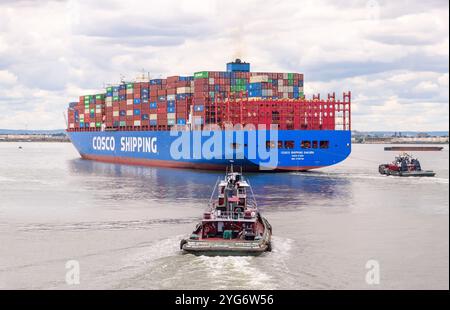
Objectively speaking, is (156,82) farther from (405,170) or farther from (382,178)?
(405,170)

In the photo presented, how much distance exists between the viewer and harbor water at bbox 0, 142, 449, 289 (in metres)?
27.9

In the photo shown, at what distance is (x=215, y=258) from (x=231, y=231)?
2844mm

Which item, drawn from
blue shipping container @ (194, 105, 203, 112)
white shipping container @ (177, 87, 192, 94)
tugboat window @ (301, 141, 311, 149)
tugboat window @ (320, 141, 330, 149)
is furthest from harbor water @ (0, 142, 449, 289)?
white shipping container @ (177, 87, 192, 94)

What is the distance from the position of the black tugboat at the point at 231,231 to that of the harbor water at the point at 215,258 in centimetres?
53

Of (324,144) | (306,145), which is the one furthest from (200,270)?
(324,144)

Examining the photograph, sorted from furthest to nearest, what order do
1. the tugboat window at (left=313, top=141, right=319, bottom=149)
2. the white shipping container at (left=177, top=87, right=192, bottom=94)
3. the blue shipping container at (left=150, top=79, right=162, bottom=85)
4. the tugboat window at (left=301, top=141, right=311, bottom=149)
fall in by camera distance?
the blue shipping container at (left=150, top=79, right=162, bottom=85) → the white shipping container at (left=177, top=87, right=192, bottom=94) → the tugboat window at (left=313, top=141, right=319, bottom=149) → the tugboat window at (left=301, top=141, right=311, bottom=149)

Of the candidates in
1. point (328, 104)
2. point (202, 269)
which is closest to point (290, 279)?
point (202, 269)

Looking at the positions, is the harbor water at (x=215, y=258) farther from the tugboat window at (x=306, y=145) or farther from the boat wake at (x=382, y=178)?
the tugboat window at (x=306, y=145)

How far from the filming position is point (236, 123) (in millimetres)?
79750

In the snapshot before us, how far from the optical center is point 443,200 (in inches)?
2185

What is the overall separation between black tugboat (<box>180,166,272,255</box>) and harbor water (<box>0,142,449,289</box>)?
53cm

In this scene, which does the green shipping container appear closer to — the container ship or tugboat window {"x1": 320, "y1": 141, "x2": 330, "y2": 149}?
the container ship

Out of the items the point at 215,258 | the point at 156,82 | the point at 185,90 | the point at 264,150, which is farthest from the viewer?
the point at 156,82

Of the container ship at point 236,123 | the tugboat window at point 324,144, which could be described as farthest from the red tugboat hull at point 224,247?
the tugboat window at point 324,144
